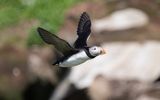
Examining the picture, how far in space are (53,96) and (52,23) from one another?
117 centimetres

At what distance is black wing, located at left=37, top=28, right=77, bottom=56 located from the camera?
314 centimetres

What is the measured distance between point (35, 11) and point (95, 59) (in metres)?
1.50

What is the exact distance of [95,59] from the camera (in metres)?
9.16

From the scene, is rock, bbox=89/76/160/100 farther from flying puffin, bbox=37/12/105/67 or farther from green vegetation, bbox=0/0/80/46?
flying puffin, bbox=37/12/105/67

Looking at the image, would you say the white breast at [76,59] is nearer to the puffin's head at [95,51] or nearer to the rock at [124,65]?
the puffin's head at [95,51]

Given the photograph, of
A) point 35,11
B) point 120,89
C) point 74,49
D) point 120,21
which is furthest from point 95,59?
point 74,49

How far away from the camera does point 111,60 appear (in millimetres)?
9102

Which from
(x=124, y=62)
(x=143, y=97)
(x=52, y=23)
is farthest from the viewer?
(x=52, y=23)

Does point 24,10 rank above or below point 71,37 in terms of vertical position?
above

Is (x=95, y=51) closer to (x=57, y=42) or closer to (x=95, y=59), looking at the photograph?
(x=57, y=42)

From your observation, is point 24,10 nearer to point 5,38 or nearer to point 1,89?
point 5,38

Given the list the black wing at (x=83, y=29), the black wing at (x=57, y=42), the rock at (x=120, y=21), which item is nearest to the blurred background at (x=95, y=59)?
the rock at (x=120, y=21)

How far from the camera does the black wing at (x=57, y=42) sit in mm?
3137

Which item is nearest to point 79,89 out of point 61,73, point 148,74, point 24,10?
point 61,73
